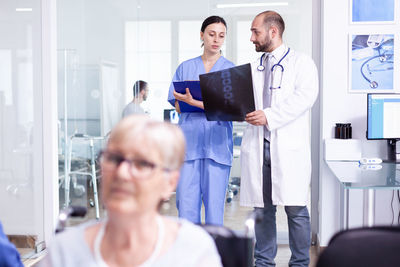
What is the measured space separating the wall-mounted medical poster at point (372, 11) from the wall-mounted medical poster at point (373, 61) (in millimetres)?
104

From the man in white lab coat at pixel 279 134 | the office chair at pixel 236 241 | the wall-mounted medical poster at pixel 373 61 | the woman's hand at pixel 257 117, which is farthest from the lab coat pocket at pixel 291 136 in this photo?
the office chair at pixel 236 241

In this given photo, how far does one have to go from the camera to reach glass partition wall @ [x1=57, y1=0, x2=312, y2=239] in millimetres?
4004

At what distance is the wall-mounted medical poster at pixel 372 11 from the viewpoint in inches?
143

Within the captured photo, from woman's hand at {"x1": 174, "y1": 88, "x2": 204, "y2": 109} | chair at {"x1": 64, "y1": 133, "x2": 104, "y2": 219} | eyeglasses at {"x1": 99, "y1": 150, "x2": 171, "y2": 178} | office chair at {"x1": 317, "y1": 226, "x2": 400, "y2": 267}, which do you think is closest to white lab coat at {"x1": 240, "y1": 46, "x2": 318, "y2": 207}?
woman's hand at {"x1": 174, "y1": 88, "x2": 204, "y2": 109}

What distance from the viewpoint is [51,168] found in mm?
3947

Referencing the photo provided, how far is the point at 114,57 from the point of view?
161 inches

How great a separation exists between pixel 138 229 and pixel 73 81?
3.19 m

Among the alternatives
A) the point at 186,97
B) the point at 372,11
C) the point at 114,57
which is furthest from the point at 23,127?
the point at 372,11

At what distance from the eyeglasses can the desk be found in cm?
141

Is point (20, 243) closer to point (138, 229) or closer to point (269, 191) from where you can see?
point (269, 191)

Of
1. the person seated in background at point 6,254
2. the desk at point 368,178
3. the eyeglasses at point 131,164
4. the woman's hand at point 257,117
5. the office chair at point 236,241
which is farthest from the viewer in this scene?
the woman's hand at point 257,117

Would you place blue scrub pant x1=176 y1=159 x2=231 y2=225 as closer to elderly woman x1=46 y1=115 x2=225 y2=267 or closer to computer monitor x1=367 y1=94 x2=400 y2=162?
computer monitor x1=367 y1=94 x2=400 y2=162

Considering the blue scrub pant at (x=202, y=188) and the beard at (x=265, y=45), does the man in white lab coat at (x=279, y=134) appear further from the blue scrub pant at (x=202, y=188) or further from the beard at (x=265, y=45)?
the blue scrub pant at (x=202, y=188)

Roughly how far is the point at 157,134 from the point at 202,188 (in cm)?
208
